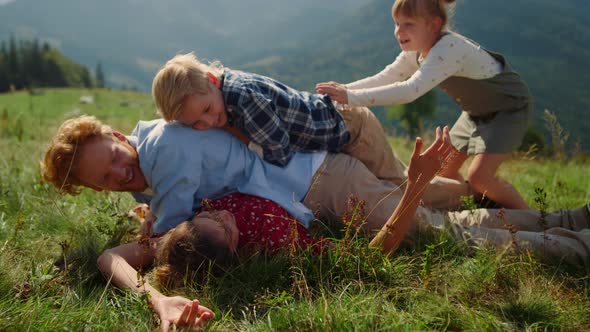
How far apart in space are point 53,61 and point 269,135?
97711 millimetres

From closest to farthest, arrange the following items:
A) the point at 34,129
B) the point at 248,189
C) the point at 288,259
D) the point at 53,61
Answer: the point at 288,259 → the point at 248,189 → the point at 34,129 → the point at 53,61

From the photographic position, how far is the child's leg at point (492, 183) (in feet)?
12.5

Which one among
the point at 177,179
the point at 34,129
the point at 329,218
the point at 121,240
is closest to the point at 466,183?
the point at 329,218

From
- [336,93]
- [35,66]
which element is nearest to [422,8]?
[336,93]

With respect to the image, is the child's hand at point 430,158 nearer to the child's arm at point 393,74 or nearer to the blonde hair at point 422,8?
the blonde hair at point 422,8

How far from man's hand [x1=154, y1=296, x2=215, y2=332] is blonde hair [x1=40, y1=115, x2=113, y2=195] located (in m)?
1.29

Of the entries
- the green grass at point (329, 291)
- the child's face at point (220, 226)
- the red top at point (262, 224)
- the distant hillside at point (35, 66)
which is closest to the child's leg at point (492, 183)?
the green grass at point (329, 291)

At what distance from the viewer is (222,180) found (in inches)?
127

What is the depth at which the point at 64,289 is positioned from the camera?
2.63 m

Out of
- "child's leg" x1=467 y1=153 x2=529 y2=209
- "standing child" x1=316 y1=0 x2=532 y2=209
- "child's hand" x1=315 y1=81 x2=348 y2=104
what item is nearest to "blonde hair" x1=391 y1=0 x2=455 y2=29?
"standing child" x1=316 y1=0 x2=532 y2=209

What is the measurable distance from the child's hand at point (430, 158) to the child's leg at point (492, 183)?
1.38 m

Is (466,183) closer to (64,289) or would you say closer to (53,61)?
(64,289)

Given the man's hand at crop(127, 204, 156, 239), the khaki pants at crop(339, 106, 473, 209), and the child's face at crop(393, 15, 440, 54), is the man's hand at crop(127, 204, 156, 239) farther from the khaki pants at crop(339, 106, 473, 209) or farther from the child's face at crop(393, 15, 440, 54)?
the child's face at crop(393, 15, 440, 54)

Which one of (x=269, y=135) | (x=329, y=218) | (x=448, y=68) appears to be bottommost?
(x=329, y=218)
